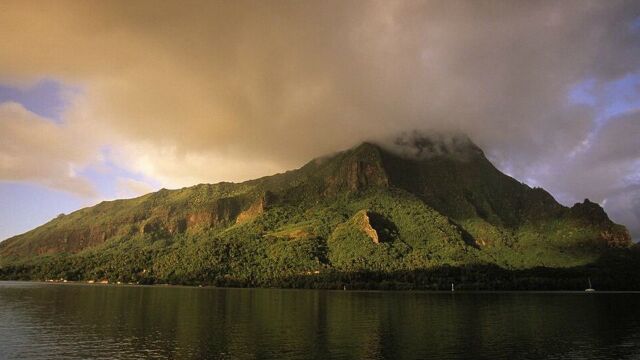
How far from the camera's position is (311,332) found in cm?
9406

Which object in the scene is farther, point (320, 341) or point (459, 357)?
point (320, 341)

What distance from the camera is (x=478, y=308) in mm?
150375

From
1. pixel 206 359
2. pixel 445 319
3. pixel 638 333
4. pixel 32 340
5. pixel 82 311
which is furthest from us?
pixel 82 311

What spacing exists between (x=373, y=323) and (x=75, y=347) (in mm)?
61415

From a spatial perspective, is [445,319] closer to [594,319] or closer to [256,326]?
[594,319]

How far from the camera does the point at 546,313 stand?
13512cm

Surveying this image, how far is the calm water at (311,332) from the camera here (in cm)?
7331

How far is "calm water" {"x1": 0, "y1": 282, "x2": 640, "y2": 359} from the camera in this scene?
7331cm

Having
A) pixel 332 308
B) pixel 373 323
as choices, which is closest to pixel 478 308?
pixel 332 308

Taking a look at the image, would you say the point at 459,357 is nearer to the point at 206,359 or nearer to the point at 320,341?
the point at 320,341

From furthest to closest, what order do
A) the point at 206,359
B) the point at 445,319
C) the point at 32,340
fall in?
the point at 445,319, the point at 32,340, the point at 206,359

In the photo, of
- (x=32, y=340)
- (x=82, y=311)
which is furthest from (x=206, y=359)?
(x=82, y=311)

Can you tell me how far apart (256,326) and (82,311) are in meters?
57.8

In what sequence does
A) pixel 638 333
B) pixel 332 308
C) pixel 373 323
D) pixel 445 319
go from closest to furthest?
pixel 638 333, pixel 373 323, pixel 445 319, pixel 332 308
